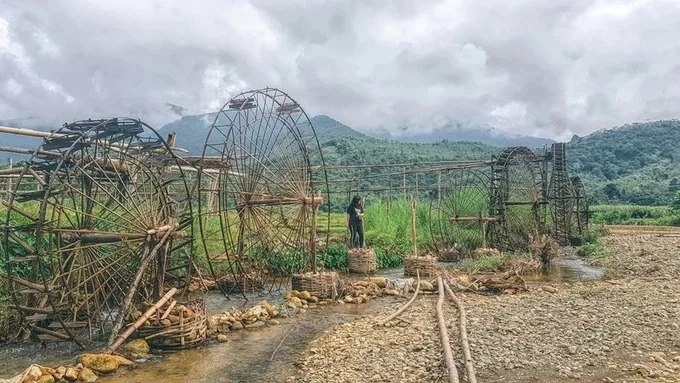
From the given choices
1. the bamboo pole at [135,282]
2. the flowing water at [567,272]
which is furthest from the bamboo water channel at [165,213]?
the flowing water at [567,272]

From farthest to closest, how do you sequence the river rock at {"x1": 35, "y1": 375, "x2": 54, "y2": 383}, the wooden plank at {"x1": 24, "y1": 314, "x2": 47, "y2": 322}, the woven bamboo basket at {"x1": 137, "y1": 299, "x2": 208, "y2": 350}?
the woven bamboo basket at {"x1": 137, "y1": 299, "x2": 208, "y2": 350}, the wooden plank at {"x1": 24, "y1": 314, "x2": 47, "y2": 322}, the river rock at {"x1": 35, "y1": 375, "x2": 54, "y2": 383}

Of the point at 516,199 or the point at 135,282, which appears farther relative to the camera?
the point at 516,199

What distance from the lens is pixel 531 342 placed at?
7707 millimetres

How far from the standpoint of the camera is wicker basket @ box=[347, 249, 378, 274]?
52.9ft

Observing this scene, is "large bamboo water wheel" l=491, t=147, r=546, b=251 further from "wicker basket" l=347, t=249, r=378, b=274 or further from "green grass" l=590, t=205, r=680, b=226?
"green grass" l=590, t=205, r=680, b=226

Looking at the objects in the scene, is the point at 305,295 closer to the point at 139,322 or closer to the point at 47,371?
the point at 139,322

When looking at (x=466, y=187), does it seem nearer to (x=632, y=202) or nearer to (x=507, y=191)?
(x=507, y=191)

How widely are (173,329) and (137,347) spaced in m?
0.56

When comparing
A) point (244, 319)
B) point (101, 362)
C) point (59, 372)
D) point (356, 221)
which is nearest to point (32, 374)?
point (59, 372)

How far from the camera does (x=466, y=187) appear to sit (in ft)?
65.9

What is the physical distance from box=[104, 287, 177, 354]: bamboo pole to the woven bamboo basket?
0.31 feet

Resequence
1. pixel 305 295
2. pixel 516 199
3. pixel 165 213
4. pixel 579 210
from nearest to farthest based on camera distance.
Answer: pixel 165 213 → pixel 305 295 → pixel 516 199 → pixel 579 210

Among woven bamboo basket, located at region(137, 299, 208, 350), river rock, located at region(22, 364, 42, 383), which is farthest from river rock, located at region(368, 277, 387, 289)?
river rock, located at region(22, 364, 42, 383)

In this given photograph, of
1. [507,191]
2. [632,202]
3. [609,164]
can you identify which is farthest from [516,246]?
[609,164]
